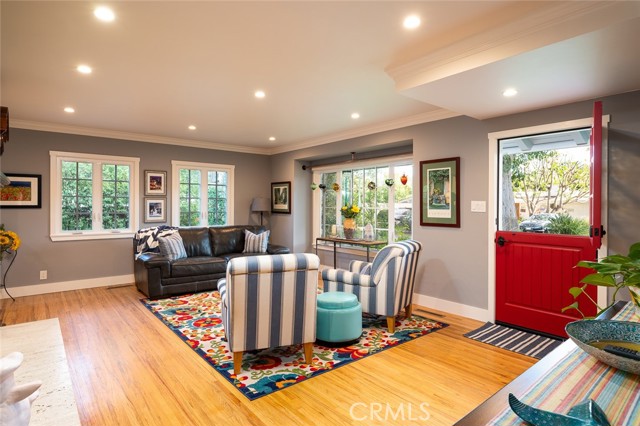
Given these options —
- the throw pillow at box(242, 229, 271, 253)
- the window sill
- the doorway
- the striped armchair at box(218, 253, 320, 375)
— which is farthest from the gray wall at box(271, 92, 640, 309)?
the window sill

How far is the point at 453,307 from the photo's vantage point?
13.7 ft

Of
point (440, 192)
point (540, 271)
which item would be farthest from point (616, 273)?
point (440, 192)

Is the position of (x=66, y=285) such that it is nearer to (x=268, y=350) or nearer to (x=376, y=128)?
(x=268, y=350)

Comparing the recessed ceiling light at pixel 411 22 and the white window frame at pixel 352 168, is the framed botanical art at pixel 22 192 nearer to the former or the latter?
the white window frame at pixel 352 168

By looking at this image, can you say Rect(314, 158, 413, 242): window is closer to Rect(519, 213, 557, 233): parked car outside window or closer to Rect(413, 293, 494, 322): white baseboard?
Rect(413, 293, 494, 322): white baseboard

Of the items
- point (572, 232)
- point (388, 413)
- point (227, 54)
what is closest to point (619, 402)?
point (388, 413)

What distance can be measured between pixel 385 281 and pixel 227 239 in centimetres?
345

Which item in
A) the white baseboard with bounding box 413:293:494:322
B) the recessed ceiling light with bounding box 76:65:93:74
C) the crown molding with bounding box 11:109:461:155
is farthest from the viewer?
the crown molding with bounding box 11:109:461:155

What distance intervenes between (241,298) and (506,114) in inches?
128

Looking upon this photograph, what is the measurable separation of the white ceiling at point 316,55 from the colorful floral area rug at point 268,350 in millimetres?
2277

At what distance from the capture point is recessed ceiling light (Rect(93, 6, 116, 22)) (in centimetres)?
212

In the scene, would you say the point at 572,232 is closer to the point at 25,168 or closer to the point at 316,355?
the point at 316,355

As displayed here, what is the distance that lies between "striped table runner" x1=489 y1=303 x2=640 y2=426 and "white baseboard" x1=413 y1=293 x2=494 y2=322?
3.16 meters

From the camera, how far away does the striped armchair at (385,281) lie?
3422mm
